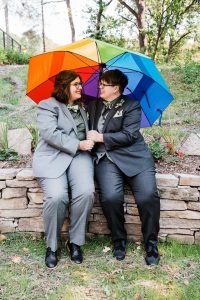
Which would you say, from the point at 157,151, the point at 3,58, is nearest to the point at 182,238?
the point at 157,151

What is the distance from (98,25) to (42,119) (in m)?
13.4

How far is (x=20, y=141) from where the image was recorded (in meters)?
4.42

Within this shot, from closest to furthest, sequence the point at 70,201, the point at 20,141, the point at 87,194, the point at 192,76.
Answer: the point at 87,194, the point at 70,201, the point at 20,141, the point at 192,76

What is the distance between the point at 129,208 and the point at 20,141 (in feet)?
5.31

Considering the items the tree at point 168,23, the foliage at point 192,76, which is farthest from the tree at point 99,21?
the foliage at point 192,76

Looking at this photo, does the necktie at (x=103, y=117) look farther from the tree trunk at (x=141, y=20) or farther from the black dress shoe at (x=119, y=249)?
the tree trunk at (x=141, y=20)

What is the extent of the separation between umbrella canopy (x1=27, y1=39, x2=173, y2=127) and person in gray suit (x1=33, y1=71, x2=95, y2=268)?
19cm

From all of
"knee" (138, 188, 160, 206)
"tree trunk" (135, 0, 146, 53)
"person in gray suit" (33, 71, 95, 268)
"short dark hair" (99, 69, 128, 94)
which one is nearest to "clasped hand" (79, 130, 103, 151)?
"person in gray suit" (33, 71, 95, 268)

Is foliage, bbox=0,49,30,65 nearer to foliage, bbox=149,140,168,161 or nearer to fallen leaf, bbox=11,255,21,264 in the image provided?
foliage, bbox=149,140,168,161

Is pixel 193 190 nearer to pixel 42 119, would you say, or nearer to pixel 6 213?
pixel 42 119

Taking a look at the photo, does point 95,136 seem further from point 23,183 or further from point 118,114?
point 23,183

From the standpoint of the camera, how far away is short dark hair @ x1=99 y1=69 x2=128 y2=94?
3.46m

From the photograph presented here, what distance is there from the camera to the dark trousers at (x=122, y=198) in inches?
128

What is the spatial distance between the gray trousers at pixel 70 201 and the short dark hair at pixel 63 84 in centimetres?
64
